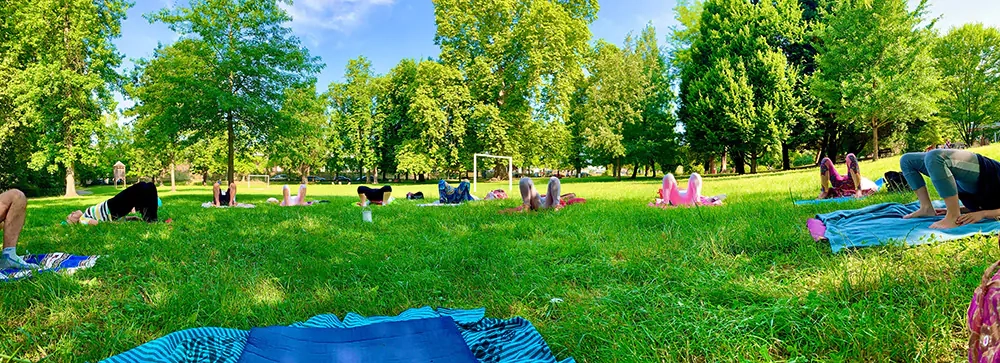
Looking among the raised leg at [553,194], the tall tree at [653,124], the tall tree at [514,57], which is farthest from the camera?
the tall tree at [653,124]

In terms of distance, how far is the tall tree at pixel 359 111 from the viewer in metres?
36.8

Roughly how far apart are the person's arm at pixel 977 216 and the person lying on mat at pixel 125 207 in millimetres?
9618

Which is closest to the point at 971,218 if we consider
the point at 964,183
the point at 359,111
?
the point at 964,183

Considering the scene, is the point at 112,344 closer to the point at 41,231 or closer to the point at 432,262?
the point at 432,262

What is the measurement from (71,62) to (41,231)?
58.9ft

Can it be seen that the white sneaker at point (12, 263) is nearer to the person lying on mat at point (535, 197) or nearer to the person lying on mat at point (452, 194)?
the person lying on mat at point (535, 197)

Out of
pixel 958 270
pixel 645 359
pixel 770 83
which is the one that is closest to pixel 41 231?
pixel 645 359

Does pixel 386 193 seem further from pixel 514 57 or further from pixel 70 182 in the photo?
pixel 70 182

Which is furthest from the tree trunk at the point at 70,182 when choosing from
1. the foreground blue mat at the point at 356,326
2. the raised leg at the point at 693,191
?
the raised leg at the point at 693,191

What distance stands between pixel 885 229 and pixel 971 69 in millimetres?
36682

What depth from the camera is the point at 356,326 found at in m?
2.47

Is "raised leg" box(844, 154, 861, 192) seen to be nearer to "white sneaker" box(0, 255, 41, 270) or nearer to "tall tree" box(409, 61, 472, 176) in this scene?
"white sneaker" box(0, 255, 41, 270)

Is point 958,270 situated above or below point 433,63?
below

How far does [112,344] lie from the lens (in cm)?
221
